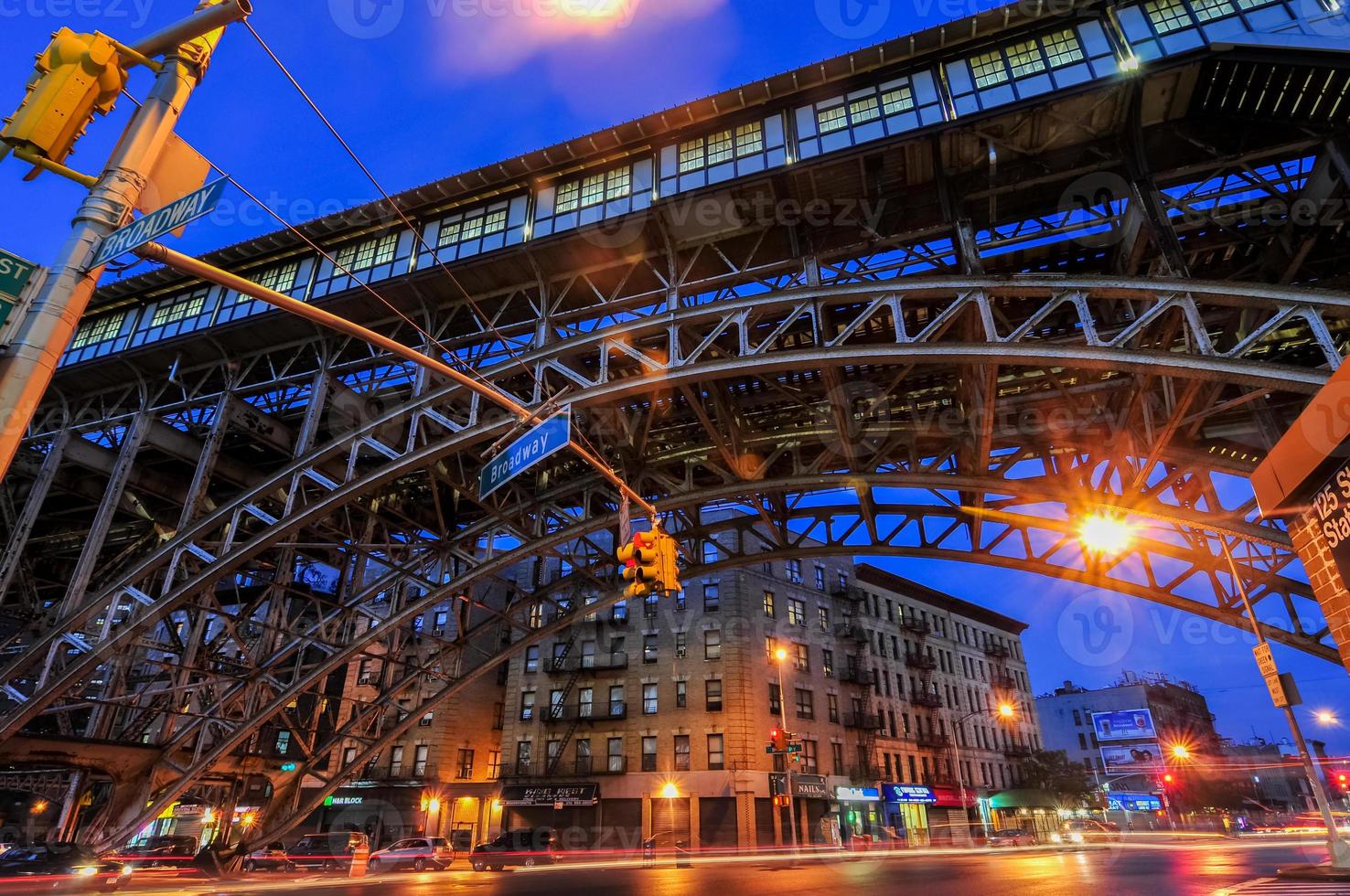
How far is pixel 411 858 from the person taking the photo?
2881cm

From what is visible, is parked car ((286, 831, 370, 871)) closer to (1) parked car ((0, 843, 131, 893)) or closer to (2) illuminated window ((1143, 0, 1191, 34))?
(1) parked car ((0, 843, 131, 893))

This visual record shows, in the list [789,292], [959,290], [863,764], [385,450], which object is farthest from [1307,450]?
[863,764]

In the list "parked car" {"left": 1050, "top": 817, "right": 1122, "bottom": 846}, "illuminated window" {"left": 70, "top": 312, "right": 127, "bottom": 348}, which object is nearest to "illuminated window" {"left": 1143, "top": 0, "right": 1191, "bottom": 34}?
"illuminated window" {"left": 70, "top": 312, "right": 127, "bottom": 348}

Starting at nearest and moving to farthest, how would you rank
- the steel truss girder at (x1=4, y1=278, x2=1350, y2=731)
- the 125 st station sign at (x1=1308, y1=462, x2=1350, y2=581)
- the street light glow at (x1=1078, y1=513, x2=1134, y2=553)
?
the 125 st station sign at (x1=1308, y1=462, x2=1350, y2=581) < the steel truss girder at (x1=4, y1=278, x2=1350, y2=731) < the street light glow at (x1=1078, y1=513, x2=1134, y2=553)

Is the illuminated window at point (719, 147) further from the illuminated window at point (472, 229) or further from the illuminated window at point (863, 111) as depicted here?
the illuminated window at point (472, 229)

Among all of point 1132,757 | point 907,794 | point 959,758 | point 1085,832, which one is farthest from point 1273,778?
point 907,794

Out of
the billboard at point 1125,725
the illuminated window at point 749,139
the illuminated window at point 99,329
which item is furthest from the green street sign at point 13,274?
the billboard at point 1125,725

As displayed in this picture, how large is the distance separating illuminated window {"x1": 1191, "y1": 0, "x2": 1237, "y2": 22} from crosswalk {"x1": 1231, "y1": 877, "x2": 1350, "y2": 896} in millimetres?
16010

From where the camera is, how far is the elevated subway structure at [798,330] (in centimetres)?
1446

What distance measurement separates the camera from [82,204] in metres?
6.40

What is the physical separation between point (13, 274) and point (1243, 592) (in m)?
23.6

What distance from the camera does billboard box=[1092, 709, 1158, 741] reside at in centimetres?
8038

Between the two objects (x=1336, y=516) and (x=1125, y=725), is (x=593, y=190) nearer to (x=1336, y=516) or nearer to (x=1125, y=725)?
(x=1336, y=516)

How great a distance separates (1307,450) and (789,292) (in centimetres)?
917
